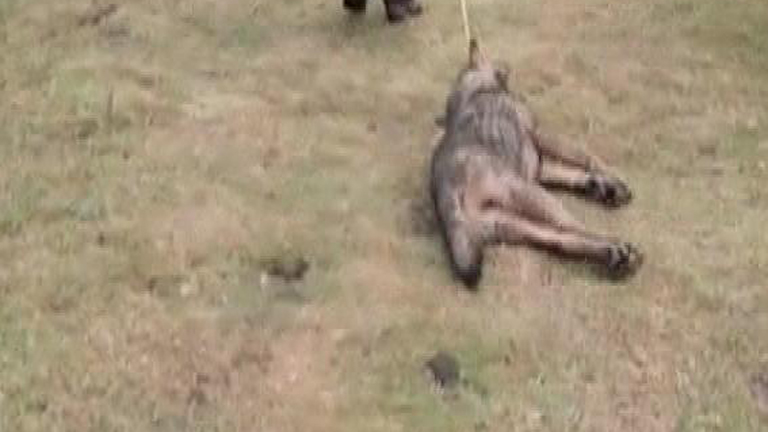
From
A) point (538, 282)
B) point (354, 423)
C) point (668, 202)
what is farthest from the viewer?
point (668, 202)

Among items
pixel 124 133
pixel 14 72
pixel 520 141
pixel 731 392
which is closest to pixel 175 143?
pixel 124 133

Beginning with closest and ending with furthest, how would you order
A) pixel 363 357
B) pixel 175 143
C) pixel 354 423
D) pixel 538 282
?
pixel 354 423, pixel 363 357, pixel 538 282, pixel 175 143

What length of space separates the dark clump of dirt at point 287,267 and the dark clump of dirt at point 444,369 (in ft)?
1.04

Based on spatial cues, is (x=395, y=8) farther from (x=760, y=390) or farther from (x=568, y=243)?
(x=760, y=390)

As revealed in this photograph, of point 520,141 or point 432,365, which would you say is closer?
point 432,365

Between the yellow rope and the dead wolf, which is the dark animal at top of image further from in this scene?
the dead wolf

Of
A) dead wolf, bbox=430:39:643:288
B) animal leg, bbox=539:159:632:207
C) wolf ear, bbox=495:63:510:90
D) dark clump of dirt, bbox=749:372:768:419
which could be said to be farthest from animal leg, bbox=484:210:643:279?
wolf ear, bbox=495:63:510:90

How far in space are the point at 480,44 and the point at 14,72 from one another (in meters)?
0.99

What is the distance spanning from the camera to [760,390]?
2.13 meters

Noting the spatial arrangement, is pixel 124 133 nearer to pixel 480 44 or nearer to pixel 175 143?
pixel 175 143

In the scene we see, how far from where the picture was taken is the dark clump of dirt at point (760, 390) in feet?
6.86

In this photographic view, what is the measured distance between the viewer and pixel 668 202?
256cm

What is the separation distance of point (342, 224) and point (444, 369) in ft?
1.45

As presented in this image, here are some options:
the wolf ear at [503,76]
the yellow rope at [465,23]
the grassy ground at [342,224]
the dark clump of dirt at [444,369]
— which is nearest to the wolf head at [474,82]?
the wolf ear at [503,76]
